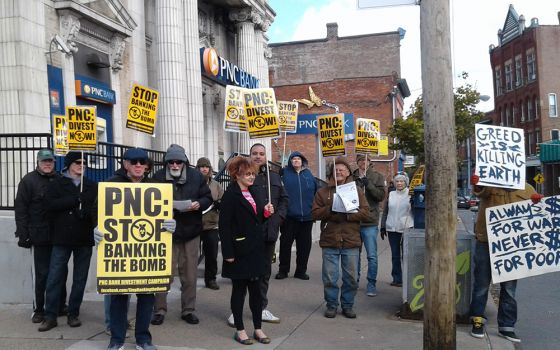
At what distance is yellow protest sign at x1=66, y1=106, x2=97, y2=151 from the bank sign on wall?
10.9 m

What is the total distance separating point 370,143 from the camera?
482 inches

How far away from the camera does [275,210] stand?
24.1 feet

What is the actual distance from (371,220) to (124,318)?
4.12m

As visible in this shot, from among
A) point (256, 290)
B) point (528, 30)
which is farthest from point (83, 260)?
point (528, 30)

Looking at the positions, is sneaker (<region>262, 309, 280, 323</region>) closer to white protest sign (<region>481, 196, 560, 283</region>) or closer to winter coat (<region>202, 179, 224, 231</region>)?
winter coat (<region>202, 179, 224, 231</region>)

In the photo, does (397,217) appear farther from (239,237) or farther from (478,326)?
(239,237)

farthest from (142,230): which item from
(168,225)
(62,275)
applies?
(62,275)

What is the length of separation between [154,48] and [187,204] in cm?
969

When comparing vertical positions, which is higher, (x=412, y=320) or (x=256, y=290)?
(x=256, y=290)

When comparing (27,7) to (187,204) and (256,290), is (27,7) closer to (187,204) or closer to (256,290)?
(187,204)

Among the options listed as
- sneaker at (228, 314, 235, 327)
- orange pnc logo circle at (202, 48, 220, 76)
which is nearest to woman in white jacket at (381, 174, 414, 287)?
sneaker at (228, 314, 235, 327)

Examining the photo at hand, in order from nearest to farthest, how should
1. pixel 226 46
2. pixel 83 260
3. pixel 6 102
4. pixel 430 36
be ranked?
pixel 430 36 → pixel 83 260 → pixel 6 102 → pixel 226 46

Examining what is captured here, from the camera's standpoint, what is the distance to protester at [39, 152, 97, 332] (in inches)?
251

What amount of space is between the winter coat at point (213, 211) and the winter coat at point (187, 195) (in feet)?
6.48
